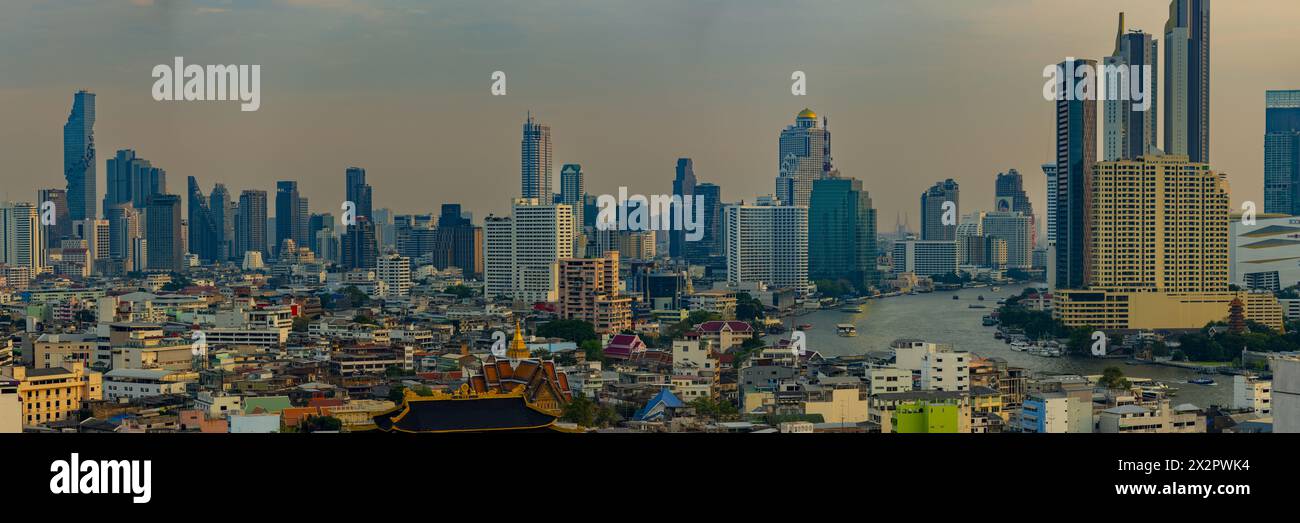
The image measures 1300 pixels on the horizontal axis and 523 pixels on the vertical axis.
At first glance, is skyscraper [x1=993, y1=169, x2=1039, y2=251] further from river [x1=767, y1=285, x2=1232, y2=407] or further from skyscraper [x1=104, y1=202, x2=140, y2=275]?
skyscraper [x1=104, y1=202, x2=140, y2=275]

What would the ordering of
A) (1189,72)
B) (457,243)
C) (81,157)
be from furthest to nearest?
1. (457,243)
2. (1189,72)
3. (81,157)

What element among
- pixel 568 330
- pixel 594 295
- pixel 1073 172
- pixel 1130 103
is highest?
pixel 1130 103

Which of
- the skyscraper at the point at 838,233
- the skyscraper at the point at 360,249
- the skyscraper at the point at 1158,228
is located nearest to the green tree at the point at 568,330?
the skyscraper at the point at 1158,228

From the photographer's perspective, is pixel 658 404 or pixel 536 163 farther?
pixel 536 163

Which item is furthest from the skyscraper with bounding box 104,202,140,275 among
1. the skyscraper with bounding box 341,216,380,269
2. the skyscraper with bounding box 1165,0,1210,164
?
the skyscraper with bounding box 1165,0,1210,164

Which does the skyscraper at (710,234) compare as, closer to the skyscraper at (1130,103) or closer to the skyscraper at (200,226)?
the skyscraper at (1130,103)

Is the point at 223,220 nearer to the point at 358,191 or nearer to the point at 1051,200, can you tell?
the point at 358,191

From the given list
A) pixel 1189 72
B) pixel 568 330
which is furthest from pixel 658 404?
pixel 1189 72
